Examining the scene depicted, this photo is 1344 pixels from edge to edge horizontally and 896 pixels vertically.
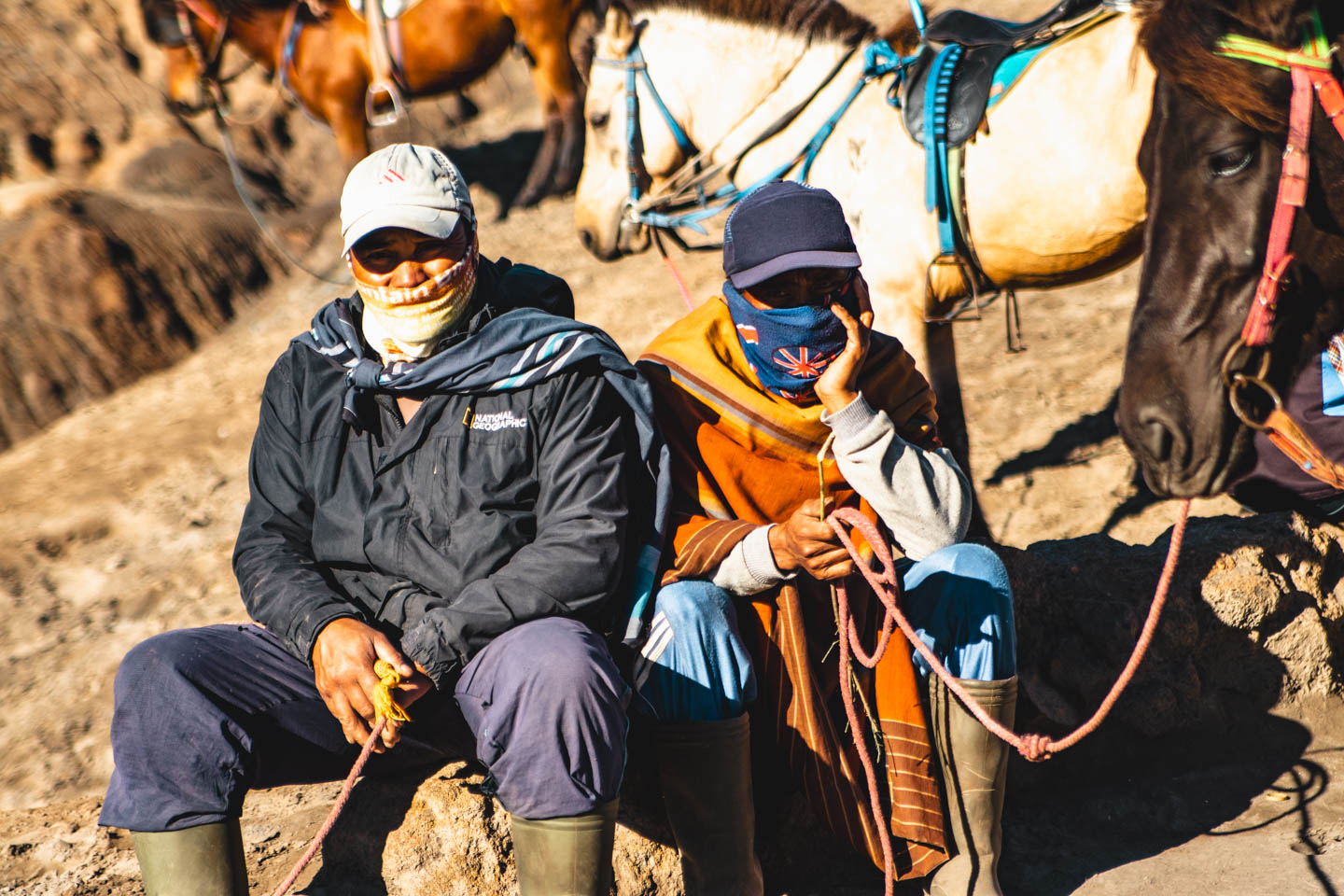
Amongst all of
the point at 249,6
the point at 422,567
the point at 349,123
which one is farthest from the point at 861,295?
the point at 249,6

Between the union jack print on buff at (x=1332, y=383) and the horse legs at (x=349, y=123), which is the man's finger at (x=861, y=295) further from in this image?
the horse legs at (x=349, y=123)

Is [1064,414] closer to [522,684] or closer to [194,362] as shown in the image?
[522,684]

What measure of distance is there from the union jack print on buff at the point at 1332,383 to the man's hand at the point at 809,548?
1642mm

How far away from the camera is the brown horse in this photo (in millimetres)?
9742

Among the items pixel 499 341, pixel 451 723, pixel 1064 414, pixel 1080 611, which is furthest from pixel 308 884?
pixel 1064 414

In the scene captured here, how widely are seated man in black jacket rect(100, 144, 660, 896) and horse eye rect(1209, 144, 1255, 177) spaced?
50.0 inches

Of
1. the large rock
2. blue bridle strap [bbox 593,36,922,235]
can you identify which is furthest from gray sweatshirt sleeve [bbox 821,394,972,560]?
blue bridle strap [bbox 593,36,922,235]

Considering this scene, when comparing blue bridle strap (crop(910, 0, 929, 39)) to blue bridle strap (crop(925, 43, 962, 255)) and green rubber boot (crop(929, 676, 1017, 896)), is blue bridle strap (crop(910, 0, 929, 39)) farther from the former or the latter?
green rubber boot (crop(929, 676, 1017, 896))

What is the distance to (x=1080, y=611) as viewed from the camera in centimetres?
314

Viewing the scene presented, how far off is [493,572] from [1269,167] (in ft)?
5.73

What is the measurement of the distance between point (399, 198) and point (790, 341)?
2.81 ft

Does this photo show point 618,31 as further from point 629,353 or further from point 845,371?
point 845,371

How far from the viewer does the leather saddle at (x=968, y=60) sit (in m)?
4.09

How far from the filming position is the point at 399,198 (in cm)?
240
